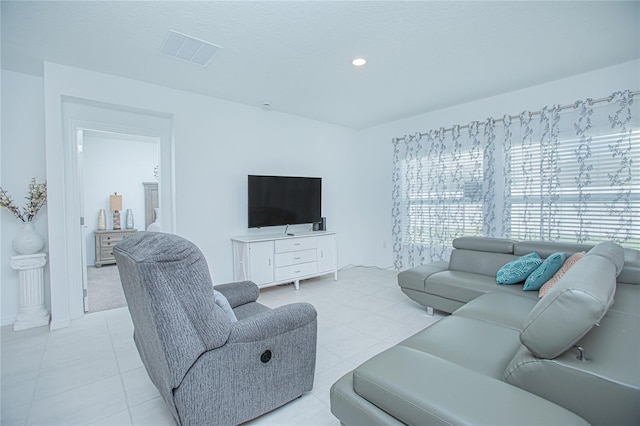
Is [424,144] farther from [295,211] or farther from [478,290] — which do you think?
[478,290]

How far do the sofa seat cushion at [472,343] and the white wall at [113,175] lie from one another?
5715 mm

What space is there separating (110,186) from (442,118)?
6.22 meters

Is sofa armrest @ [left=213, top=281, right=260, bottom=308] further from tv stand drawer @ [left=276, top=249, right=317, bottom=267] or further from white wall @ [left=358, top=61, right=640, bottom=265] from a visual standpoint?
white wall @ [left=358, top=61, right=640, bottom=265]

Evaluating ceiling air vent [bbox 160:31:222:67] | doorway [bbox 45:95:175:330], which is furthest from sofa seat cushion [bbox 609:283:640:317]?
doorway [bbox 45:95:175:330]

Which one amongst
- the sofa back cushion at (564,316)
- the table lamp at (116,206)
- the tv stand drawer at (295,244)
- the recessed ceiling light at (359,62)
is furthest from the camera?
the table lamp at (116,206)

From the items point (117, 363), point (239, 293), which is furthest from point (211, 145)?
point (117, 363)

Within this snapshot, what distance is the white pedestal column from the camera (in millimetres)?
2883

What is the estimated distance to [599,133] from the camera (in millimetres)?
3084

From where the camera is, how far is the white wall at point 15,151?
297 cm

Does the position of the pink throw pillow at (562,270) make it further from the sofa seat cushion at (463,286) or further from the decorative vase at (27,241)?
the decorative vase at (27,241)

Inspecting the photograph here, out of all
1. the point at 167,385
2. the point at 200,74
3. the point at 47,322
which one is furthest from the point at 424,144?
the point at 47,322

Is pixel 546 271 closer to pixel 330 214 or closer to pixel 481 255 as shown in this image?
pixel 481 255

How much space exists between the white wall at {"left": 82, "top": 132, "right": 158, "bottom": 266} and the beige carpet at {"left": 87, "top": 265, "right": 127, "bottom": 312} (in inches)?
27.8

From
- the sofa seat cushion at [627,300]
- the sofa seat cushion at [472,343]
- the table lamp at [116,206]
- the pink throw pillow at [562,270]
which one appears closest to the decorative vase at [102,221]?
the table lamp at [116,206]
